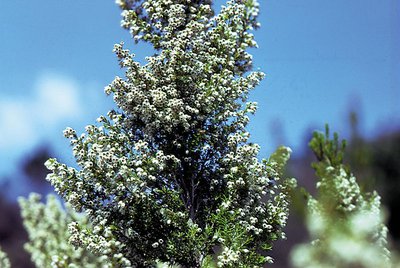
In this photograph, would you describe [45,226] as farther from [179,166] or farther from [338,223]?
[338,223]

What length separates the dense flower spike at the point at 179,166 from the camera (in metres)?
13.0

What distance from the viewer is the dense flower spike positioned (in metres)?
13.0

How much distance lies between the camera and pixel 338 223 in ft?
16.8

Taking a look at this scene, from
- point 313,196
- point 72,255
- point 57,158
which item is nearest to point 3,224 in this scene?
point 72,255

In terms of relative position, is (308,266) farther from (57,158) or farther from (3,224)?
(3,224)

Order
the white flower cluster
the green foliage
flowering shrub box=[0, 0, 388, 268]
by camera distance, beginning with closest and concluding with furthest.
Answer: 1. the green foliage
2. flowering shrub box=[0, 0, 388, 268]
3. the white flower cluster

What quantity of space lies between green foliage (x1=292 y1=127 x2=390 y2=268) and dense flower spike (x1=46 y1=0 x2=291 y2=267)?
5676mm

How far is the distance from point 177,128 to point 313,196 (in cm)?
707

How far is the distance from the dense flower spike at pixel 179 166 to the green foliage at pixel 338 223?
568 centimetres

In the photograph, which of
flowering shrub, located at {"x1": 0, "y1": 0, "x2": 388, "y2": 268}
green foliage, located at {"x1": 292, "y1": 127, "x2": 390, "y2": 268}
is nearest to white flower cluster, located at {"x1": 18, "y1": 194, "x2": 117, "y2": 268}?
flowering shrub, located at {"x1": 0, "y1": 0, "x2": 388, "y2": 268}

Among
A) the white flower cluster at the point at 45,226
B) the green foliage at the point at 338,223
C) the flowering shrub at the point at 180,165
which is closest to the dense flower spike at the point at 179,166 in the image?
the flowering shrub at the point at 180,165

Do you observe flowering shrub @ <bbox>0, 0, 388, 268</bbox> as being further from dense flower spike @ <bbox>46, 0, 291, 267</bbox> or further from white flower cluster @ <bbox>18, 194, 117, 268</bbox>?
white flower cluster @ <bbox>18, 194, 117, 268</bbox>

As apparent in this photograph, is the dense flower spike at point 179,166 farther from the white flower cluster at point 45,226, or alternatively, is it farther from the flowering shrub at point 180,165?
the white flower cluster at point 45,226

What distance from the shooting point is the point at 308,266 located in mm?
4965
